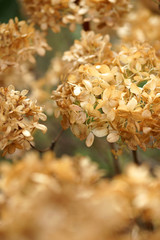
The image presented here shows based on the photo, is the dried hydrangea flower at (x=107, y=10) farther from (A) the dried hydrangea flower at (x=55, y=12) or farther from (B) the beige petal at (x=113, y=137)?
(B) the beige petal at (x=113, y=137)

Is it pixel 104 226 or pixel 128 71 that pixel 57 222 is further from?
pixel 128 71

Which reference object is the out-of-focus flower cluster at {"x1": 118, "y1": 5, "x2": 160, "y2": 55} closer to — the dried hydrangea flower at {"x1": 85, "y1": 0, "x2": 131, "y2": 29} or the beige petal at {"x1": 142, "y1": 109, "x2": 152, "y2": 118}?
the dried hydrangea flower at {"x1": 85, "y1": 0, "x2": 131, "y2": 29}

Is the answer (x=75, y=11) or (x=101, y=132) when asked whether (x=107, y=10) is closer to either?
(x=75, y=11)

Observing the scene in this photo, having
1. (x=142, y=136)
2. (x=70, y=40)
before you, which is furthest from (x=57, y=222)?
(x=70, y=40)

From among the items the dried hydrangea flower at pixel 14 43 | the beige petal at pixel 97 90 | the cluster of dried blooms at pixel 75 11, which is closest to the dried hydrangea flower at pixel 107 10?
the cluster of dried blooms at pixel 75 11

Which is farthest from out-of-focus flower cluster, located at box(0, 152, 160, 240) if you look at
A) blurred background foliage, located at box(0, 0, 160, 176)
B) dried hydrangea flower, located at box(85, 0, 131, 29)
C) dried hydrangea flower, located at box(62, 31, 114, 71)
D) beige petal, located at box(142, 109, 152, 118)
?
blurred background foliage, located at box(0, 0, 160, 176)

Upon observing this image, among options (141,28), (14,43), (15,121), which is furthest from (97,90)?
(141,28)
